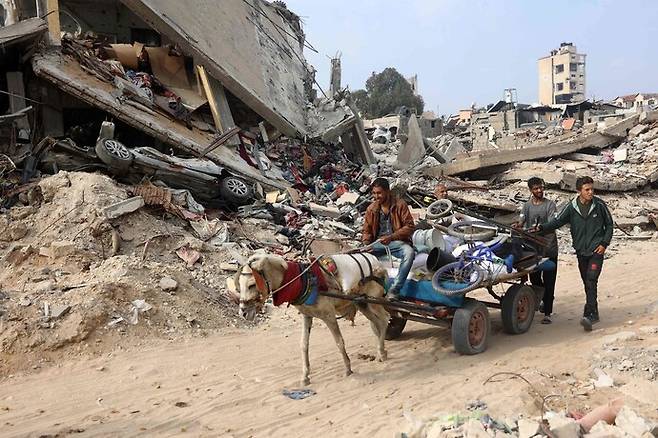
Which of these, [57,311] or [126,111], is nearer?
[57,311]

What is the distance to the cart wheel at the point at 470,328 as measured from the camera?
6668 millimetres

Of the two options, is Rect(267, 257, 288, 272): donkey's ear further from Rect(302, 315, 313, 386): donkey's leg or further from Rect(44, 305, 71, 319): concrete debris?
Rect(44, 305, 71, 319): concrete debris

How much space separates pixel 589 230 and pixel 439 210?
2404 millimetres

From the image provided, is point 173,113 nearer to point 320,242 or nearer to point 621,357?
point 320,242

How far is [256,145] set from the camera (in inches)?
741

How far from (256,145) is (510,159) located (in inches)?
385

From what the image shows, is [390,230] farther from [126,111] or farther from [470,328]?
[126,111]

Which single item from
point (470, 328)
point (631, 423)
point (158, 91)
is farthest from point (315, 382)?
point (158, 91)

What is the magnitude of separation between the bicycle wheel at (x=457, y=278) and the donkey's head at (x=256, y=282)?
2.06m

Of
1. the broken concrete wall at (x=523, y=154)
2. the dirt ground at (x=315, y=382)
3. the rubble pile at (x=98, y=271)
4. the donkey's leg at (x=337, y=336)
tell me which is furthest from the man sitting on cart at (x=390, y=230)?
the broken concrete wall at (x=523, y=154)

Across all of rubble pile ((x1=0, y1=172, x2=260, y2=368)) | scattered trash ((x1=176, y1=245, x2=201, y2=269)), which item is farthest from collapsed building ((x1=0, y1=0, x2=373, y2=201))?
scattered trash ((x1=176, y1=245, x2=201, y2=269))

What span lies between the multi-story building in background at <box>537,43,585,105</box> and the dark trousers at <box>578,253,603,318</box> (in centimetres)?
8511

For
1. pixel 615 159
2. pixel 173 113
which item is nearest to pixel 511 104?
pixel 615 159

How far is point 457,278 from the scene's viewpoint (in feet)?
22.4
